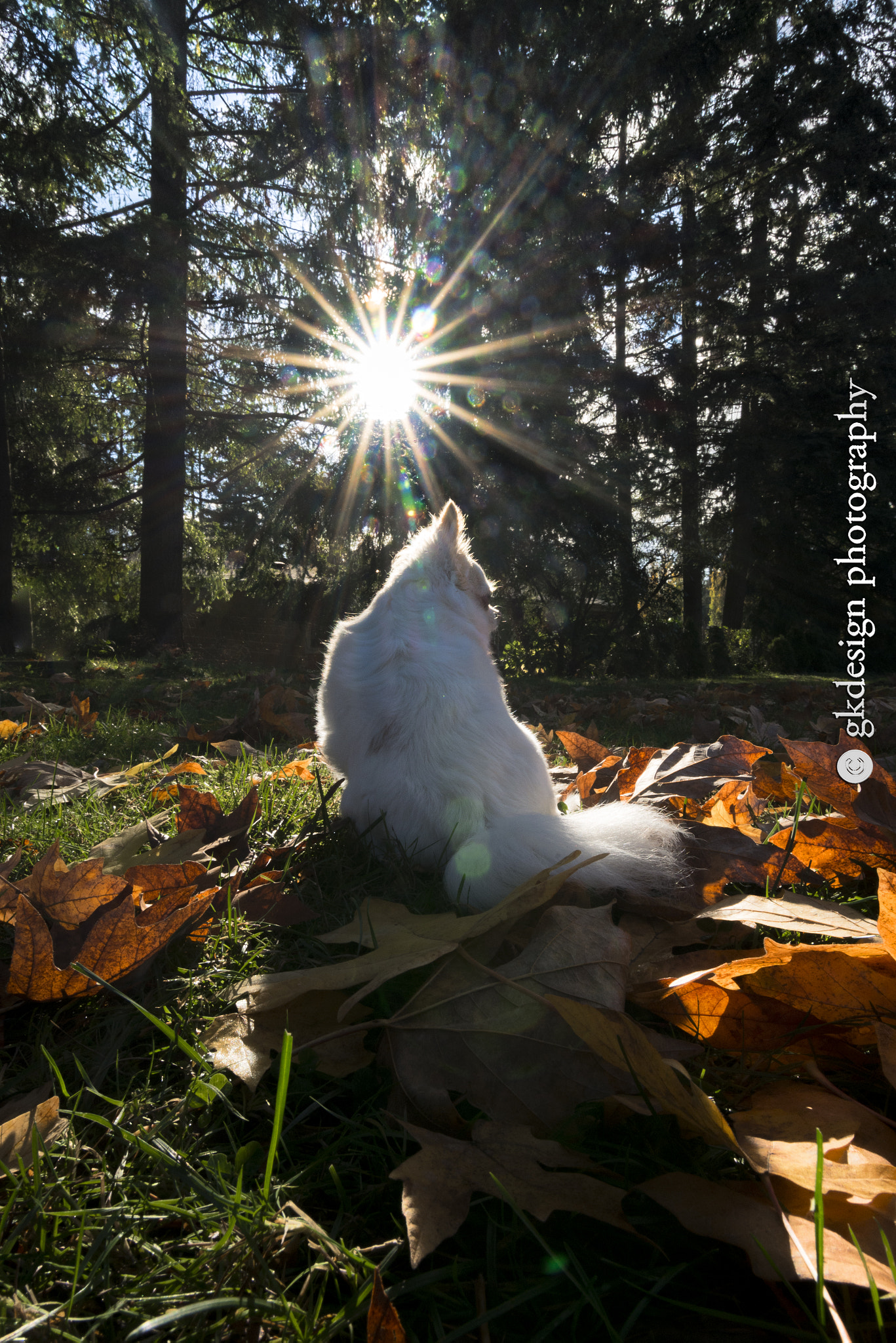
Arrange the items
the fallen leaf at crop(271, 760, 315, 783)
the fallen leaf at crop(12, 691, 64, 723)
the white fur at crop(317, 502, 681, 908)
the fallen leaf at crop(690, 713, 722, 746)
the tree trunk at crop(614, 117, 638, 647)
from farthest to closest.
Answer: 1. the tree trunk at crop(614, 117, 638, 647)
2. the fallen leaf at crop(12, 691, 64, 723)
3. the fallen leaf at crop(690, 713, 722, 746)
4. the fallen leaf at crop(271, 760, 315, 783)
5. the white fur at crop(317, 502, 681, 908)

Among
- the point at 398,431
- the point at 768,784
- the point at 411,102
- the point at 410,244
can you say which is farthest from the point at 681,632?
the point at 768,784

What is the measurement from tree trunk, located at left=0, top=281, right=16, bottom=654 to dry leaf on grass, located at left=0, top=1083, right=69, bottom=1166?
1178 centimetres

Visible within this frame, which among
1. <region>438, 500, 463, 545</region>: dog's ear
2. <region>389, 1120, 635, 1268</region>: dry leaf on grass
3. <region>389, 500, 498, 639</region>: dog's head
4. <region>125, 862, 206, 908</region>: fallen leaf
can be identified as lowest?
<region>389, 1120, 635, 1268</region>: dry leaf on grass

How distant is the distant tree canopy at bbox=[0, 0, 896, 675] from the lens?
10.2m

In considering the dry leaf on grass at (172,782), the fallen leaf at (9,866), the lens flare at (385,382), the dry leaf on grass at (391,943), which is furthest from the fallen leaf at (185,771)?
the lens flare at (385,382)

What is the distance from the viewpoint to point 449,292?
1146cm

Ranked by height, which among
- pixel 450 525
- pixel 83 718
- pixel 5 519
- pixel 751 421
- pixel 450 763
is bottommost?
pixel 83 718

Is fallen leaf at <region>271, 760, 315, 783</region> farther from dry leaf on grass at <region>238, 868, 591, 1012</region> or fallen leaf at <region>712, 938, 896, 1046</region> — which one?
fallen leaf at <region>712, 938, 896, 1046</region>

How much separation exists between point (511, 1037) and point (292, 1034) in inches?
12.3

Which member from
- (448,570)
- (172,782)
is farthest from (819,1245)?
(172,782)

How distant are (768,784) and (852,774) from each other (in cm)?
51

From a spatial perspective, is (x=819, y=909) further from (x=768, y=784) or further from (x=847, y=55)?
(x=847, y=55)

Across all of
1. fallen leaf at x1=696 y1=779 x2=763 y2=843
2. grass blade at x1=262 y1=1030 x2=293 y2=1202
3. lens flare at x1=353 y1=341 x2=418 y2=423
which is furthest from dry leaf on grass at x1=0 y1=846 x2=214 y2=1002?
lens flare at x1=353 y1=341 x2=418 y2=423

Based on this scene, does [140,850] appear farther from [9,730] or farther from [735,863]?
[9,730]
